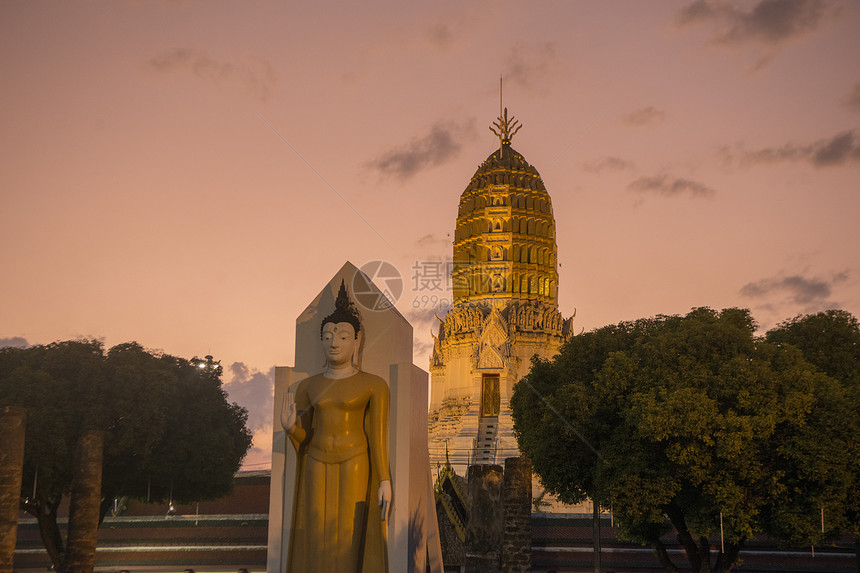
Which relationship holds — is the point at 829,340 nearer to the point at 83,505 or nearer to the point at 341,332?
the point at 341,332

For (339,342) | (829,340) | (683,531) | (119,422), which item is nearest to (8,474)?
(119,422)

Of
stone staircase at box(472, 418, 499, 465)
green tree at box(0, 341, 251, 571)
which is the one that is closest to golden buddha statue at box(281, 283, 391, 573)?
green tree at box(0, 341, 251, 571)

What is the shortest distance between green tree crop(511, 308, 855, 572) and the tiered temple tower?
2899 centimetres

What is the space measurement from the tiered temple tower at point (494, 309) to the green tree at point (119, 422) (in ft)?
75.3

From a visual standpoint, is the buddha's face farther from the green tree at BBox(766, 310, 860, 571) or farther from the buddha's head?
the green tree at BBox(766, 310, 860, 571)

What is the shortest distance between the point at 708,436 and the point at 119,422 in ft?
74.4

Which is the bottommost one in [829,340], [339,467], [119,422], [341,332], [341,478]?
[341,478]

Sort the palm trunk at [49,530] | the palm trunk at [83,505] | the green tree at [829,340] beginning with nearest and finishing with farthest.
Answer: the palm trunk at [83,505]
the green tree at [829,340]
the palm trunk at [49,530]

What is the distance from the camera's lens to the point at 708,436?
26.0 metres

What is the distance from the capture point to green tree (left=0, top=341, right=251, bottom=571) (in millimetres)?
34312

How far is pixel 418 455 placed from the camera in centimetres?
1677

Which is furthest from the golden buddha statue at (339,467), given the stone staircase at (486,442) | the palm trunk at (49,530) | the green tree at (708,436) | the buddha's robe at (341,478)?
the stone staircase at (486,442)

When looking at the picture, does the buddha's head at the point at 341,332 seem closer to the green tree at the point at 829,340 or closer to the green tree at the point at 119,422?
the green tree at the point at 119,422

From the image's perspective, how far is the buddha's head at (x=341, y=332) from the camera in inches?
636
